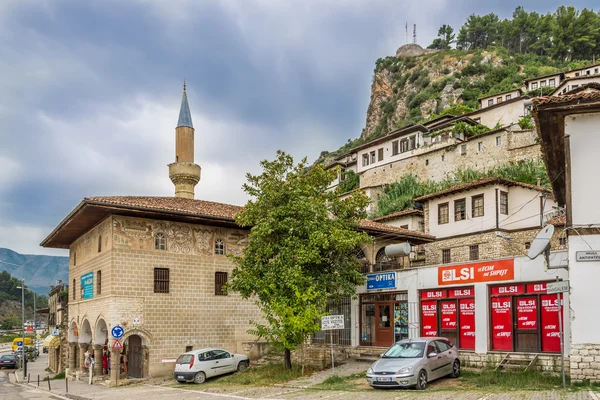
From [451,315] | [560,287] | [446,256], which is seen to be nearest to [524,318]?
[451,315]

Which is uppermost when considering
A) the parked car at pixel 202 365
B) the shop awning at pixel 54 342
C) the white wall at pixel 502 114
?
the white wall at pixel 502 114

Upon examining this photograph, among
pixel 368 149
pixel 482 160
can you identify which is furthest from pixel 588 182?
pixel 368 149

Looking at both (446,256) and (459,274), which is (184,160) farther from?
(459,274)

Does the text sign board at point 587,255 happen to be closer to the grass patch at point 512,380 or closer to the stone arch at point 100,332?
the grass patch at point 512,380

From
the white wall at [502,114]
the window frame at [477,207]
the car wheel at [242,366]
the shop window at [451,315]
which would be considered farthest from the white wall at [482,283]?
the white wall at [502,114]

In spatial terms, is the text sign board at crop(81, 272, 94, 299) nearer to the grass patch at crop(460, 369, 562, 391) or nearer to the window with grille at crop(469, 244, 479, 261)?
the grass patch at crop(460, 369, 562, 391)

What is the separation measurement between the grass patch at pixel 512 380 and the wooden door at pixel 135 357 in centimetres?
1520

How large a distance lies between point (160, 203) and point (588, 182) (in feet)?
62.4

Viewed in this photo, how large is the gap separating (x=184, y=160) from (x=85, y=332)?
11180 millimetres

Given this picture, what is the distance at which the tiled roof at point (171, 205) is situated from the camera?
2534cm

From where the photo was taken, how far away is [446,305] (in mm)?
21734

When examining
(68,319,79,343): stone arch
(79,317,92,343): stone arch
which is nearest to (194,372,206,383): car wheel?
(79,317,92,343): stone arch

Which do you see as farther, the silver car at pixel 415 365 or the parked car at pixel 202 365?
the parked car at pixel 202 365

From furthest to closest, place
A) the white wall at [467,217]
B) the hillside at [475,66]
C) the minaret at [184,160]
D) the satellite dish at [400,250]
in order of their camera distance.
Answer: the hillside at [475,66]
the white wall at [467,217]
the minaret at [184,160]
the satellite dish at [400,250]
